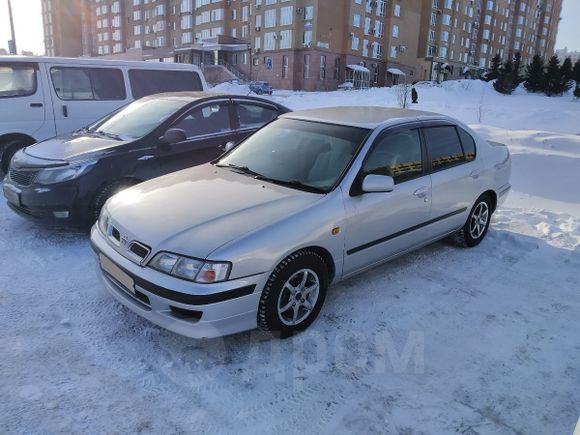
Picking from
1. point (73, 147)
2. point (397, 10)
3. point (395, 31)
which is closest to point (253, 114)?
point (73, 147)

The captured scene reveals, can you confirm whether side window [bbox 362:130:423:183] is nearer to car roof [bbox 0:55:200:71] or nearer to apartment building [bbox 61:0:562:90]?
car roof [bbox 0:55:200:71]

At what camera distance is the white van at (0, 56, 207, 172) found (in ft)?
23.8

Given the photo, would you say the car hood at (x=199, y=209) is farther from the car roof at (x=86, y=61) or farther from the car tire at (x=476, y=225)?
the car roof at (x=86, y=61)

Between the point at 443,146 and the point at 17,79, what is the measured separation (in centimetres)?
669

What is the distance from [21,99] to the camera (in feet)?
23.9

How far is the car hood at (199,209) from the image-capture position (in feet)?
9.71

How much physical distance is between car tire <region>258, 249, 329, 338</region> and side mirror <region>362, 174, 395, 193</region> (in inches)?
26.1

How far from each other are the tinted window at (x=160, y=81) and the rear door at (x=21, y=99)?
1.50 m

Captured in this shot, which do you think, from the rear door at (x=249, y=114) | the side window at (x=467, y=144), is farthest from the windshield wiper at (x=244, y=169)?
the side window at (x=467, y=144)

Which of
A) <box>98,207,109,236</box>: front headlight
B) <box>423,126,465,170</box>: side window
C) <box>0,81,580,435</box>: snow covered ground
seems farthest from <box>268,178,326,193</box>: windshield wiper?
<box>423,126,465,170</box>: side window

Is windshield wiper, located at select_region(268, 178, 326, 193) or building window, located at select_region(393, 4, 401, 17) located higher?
building window, located at select_region(393, 4, 401, 17)

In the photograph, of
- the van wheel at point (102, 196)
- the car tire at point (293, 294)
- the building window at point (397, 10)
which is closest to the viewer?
the car tire at point (293, 294)

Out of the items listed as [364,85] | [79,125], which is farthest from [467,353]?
[364,85]

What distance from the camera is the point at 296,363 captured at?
3.05 m
